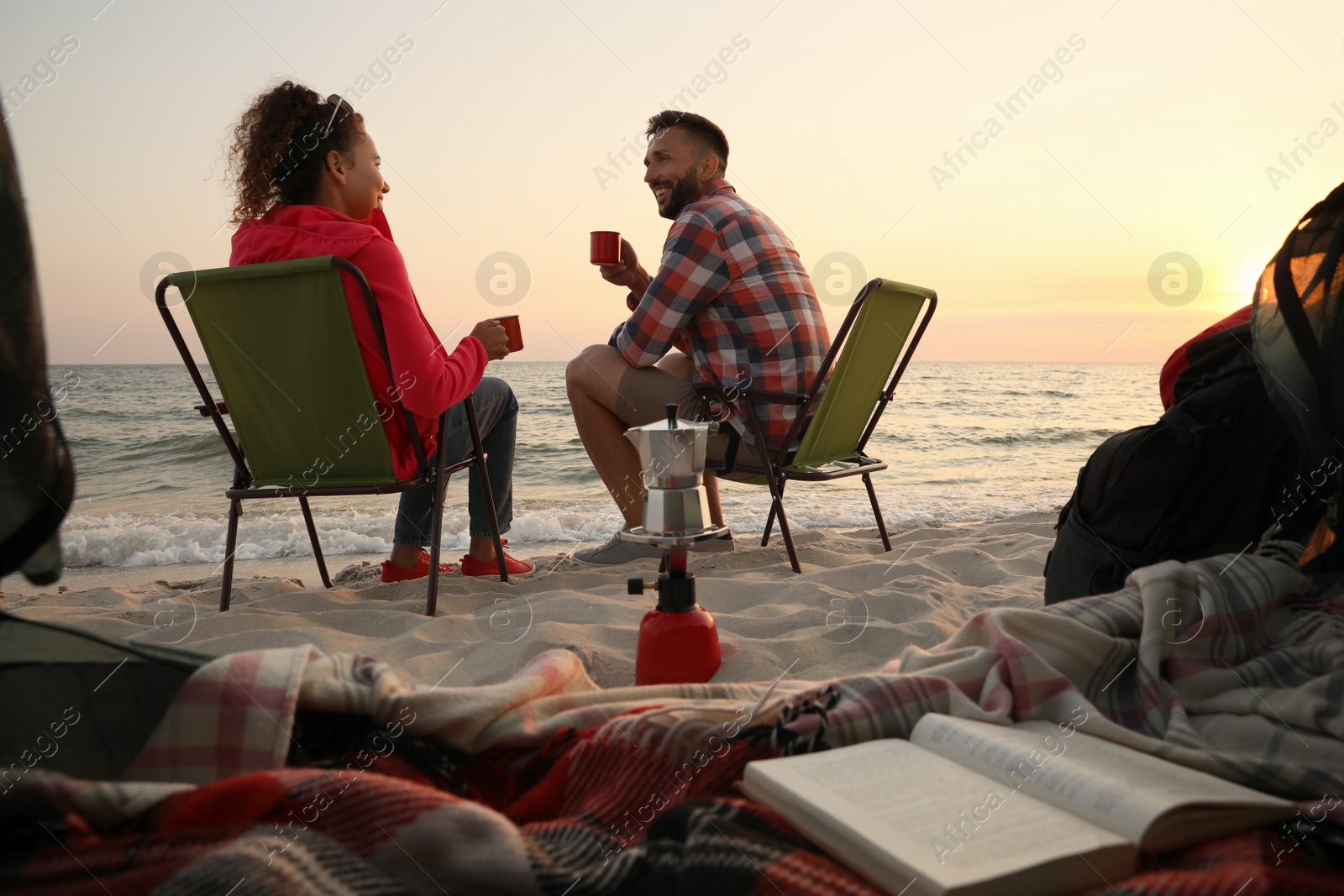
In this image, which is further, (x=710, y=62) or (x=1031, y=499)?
(x=1031, y=499)

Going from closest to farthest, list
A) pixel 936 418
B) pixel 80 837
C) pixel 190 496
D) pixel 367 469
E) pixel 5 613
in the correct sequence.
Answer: pixel 80 837 < pixel 5 613 < pixel 367 469 < pixel 190 496 < pixel 936 418

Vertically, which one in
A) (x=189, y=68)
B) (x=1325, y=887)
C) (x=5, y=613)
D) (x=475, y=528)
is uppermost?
(x=189, y=68)

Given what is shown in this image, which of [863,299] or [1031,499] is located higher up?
[863,299]

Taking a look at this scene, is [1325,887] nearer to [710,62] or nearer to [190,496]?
[710,62]

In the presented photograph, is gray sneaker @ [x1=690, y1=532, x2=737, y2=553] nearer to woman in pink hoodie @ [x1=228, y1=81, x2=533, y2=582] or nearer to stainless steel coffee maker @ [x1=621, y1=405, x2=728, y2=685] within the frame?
woman in pink hoodie @ [x1=228, y1=81, x2=533, y2=582]

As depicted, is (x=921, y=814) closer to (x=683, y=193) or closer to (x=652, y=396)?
(x=652, y=396)

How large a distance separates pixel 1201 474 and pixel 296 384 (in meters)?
2.57

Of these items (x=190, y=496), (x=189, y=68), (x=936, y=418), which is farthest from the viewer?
(x=936, y=418)

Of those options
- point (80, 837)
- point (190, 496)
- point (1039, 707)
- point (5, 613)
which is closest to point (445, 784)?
point (80, 837)

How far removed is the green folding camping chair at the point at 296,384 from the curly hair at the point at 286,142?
0.53 m

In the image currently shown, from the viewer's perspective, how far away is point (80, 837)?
26.1 inches

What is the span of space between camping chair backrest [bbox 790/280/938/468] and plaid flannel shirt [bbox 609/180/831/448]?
172 millimetres

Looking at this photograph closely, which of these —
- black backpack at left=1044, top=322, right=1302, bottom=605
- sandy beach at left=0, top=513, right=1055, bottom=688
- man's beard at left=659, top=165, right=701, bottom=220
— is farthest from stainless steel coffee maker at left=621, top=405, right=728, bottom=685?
man's beard at left=659, top=165, right=701, bottom=220

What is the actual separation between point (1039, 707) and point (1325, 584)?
651 mm
